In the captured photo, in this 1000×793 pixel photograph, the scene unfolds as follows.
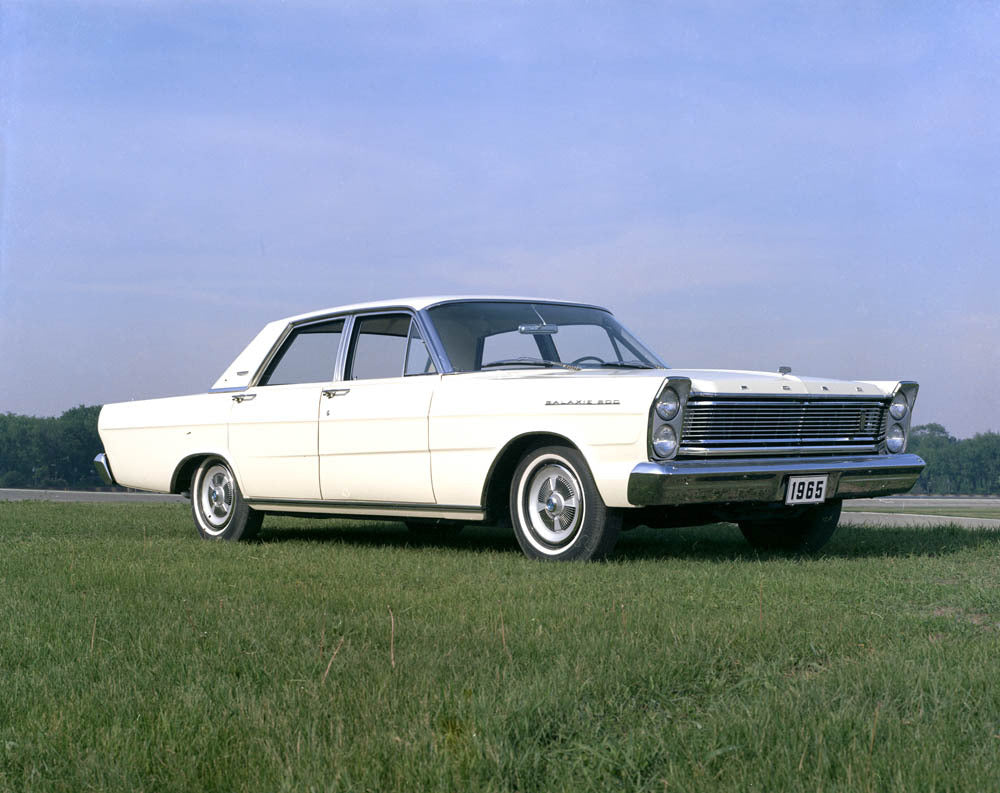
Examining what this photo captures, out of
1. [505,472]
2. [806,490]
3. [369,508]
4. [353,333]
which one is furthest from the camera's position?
[353,333]

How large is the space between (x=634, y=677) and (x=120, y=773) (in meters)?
1.49

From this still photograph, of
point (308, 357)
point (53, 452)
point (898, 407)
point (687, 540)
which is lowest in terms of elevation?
point (53, 452)

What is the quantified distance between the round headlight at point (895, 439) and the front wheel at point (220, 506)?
482 cm

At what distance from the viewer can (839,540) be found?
8.66 meters

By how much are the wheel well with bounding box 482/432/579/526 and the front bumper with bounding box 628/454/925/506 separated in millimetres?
760

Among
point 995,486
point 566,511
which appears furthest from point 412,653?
point 995,486

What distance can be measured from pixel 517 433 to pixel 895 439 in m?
2.82

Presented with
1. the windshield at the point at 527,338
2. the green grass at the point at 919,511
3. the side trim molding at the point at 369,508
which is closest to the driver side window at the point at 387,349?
the windshield at the point at 527,338

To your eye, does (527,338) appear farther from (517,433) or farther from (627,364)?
(517,433)

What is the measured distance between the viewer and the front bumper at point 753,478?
6.39m

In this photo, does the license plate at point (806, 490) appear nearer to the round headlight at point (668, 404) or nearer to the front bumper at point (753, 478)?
the front bumper at point (753, 478)

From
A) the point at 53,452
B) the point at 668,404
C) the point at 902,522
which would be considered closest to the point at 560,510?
the point at 668,404

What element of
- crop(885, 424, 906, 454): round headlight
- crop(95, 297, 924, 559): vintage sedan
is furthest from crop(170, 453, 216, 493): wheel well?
crop(885, 424, 906, 454): round headlight

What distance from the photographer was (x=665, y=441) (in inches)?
255
